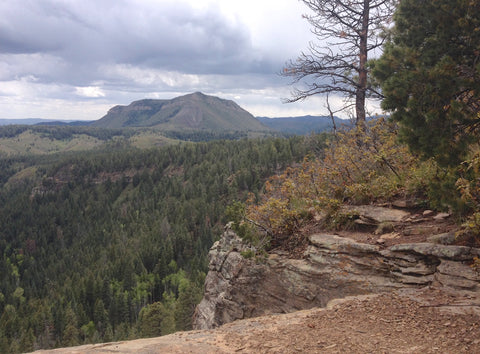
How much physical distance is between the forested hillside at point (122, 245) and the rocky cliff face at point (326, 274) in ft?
21.1

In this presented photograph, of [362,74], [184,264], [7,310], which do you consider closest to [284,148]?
[184,264]

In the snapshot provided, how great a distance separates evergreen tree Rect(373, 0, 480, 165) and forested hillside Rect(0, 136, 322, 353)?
7732 mm

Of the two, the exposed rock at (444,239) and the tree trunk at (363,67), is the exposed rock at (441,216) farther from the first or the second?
the tree trunk at (363,67)

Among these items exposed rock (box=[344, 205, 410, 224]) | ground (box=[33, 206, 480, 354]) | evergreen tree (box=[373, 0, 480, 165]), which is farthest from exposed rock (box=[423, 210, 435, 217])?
evergreen tree (box=[373, 0, 480, 165])

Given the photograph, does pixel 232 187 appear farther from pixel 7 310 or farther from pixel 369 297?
pixel 369 297

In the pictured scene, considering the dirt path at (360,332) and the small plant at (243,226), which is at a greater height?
the small plant at (243,226)

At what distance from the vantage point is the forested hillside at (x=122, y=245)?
217 ft

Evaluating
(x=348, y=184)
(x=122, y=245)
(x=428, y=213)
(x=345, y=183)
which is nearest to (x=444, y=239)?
(x=428, y=213)

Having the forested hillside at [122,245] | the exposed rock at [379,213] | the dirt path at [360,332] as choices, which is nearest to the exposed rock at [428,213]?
the exposed rock at [379,213]

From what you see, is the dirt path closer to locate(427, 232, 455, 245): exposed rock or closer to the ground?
the ground

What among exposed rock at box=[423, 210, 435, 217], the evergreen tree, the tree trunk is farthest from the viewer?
the tree trunk

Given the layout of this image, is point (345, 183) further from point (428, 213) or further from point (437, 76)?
Answer: point (437, 76)

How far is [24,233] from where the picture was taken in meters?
152

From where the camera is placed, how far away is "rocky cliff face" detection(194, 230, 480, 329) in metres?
7.49
